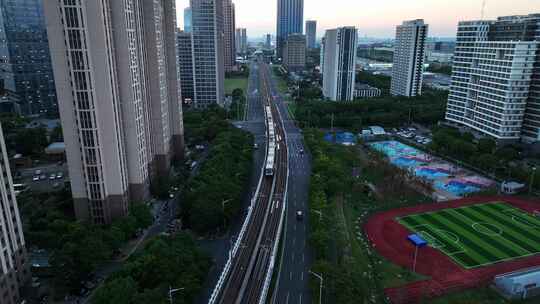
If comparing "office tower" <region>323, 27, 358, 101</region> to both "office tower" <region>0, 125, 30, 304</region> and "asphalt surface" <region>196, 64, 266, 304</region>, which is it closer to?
"asphalt surface" <region>196, 64, 266, 304</region>

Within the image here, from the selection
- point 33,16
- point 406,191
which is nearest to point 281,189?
point 406,191

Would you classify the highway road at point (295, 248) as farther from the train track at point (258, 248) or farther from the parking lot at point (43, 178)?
the parking lot at point (43, 178)

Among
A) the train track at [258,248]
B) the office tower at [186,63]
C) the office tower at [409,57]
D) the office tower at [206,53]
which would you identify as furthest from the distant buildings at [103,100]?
the office tower at [409,57]

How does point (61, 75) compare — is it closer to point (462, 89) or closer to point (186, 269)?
point (186, 269)

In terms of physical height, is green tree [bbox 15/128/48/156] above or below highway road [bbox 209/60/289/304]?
above

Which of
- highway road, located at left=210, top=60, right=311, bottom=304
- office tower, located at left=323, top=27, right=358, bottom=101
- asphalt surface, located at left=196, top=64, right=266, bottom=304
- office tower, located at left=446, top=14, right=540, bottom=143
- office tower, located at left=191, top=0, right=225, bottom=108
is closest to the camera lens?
highway road, located at left=210, top=60, right=311, bottom=304

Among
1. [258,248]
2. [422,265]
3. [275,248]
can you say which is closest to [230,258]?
[258,248]

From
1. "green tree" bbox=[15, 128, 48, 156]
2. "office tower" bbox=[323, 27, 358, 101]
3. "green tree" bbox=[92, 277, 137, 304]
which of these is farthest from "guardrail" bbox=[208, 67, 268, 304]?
"office tower" bbox=[323, 27, 358, 101]
